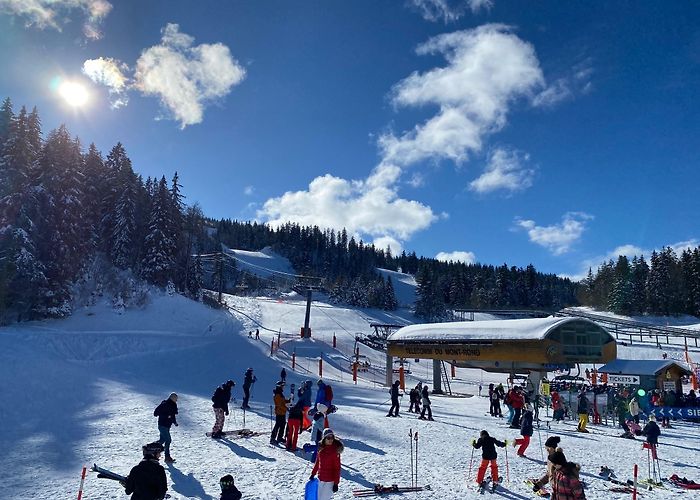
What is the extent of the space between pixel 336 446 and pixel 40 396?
1813 cm

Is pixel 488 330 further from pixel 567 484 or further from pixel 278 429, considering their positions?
pixel 567 484

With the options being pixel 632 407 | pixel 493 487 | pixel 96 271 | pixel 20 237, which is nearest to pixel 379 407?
pixel 632 407

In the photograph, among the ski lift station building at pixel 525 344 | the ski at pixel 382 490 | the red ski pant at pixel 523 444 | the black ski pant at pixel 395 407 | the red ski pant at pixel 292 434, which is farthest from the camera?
the ski lift station building at pixel 525 344

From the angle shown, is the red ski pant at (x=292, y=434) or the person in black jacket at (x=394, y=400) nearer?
the red ski pant at (x=292, y=434)

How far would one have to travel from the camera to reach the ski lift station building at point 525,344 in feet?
→ 84.2

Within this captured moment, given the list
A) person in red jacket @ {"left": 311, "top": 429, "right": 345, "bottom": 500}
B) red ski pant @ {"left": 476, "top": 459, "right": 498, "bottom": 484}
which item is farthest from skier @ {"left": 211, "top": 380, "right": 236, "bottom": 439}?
red ski pant @ {"left": 476, "top": 459, "right": 498, "bottom": 484}

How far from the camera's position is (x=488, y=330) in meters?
28.4

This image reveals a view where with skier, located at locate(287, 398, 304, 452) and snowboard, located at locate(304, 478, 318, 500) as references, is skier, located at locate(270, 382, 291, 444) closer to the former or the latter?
skier, located at locate(287, 398, 304, 452)

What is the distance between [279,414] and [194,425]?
4334 mm

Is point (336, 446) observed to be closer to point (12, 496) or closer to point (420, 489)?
point (420, 489)

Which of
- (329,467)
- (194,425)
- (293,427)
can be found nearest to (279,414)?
(293,427)

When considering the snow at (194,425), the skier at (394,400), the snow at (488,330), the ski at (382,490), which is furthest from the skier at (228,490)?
the snow at (488,330)

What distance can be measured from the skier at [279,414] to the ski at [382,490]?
449 cm

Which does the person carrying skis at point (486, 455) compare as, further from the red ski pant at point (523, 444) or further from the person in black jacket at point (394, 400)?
the person in black jacket at point (394, 400)
